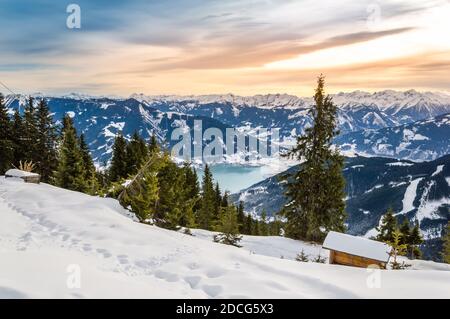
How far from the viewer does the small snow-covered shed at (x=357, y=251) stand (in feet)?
50.1

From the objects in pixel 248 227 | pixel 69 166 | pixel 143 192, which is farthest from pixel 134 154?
pixel 248 227

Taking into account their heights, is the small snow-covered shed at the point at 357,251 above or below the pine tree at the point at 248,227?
above

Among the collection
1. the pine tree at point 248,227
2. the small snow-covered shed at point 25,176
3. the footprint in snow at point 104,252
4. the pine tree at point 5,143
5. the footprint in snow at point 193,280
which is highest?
the pine tree at point 5,143

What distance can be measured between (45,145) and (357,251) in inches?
1603

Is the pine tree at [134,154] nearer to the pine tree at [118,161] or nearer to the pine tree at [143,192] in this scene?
the pine tree at [118,161]

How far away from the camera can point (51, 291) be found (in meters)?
6.94

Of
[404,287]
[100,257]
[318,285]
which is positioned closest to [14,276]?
[100,257]

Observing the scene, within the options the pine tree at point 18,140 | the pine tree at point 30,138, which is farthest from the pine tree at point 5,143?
the pine tree at point 30,138

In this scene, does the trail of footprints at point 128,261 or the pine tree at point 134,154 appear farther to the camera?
the pine tree at point 134,154

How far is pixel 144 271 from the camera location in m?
9.75

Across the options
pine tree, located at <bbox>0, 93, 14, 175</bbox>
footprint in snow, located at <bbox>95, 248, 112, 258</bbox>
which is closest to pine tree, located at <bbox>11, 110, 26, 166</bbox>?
pine tree, located at <bbox>0, 93, 14, 175</bbox>

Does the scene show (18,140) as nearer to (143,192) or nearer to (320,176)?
(143,192)

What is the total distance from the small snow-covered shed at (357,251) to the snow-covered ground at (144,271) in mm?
4684

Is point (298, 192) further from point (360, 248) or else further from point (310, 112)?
point (360, 248)
